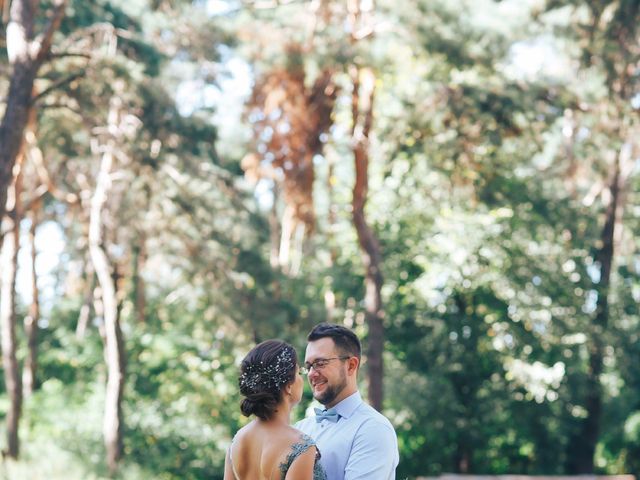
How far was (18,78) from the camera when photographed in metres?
12.0

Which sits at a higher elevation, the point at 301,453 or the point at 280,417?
the point at 280,417

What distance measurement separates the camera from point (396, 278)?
77.3ft

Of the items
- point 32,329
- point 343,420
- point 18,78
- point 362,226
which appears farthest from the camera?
point 32,329

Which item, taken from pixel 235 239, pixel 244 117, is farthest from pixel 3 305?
pixel 244 117

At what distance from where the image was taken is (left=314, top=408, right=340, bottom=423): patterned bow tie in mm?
4141

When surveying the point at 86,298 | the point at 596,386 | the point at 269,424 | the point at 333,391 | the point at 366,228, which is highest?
the point at 366,228

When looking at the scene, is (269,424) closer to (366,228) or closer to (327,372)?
(327,372)

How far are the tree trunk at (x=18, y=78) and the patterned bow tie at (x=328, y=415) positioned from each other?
829 centimetres

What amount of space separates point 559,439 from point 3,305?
13.0 meters

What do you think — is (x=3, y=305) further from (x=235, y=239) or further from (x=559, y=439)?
(x=559, y=439)

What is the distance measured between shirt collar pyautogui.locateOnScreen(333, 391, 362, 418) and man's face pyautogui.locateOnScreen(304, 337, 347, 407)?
4 cm

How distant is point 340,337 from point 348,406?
27 centimetres

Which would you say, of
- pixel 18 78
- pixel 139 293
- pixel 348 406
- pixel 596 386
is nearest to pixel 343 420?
pixel 348 406

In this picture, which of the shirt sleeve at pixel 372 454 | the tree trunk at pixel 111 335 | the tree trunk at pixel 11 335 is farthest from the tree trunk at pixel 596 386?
the shirt sleeve at pixel 372 454
